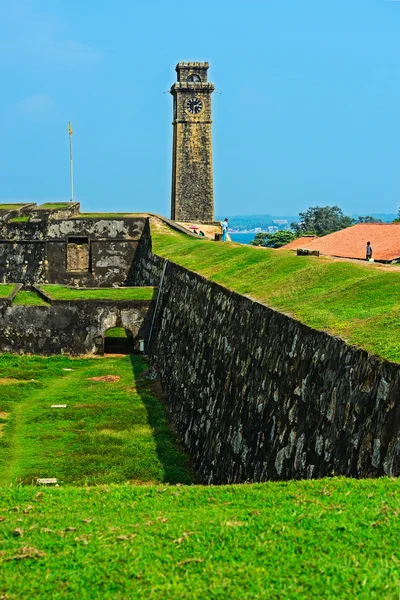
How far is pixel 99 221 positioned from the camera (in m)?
36.3

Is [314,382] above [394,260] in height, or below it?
below

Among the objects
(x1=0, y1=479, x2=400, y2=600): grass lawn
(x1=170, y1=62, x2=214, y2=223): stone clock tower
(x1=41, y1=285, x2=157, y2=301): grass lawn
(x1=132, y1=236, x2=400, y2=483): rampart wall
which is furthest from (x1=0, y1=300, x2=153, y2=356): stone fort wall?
(x1=170, y1=62, x2=214, y2=223): stone clock tower

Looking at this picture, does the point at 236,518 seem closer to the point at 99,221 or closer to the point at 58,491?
the point at 58,491

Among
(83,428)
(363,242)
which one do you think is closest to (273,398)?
(83,428)

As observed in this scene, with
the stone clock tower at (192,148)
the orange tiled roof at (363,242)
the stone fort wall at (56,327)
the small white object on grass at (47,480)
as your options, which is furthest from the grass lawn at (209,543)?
the stone clock tower at (192,148)

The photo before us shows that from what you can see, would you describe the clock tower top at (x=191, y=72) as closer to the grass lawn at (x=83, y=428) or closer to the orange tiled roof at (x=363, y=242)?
the orange tiled roof at (x=363, y=242)

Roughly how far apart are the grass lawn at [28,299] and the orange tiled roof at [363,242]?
962 centimetres

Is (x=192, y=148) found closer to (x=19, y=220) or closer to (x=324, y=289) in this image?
(x=19, y=220)

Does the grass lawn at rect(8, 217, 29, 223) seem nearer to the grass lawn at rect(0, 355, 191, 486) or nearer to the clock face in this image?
the grass lawn at rect(0, 355, 191, 486)

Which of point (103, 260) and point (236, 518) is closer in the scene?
point (236, 518)

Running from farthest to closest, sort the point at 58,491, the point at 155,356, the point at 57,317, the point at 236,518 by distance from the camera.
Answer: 1. the point at 57,317
2. the point at 155,356
3. the point at 58,491
4. the point at 236,518

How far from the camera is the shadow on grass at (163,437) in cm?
1253

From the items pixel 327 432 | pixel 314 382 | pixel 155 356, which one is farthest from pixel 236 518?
pixel 155 356

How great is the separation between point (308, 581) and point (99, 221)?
32.7 meters
